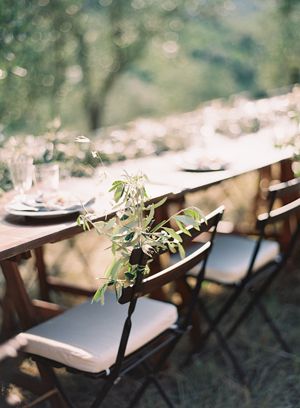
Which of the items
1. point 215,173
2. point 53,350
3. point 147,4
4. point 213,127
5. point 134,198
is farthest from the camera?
point 147,4

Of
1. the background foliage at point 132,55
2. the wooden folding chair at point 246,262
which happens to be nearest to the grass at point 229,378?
the wooden folding chair at point 246,262

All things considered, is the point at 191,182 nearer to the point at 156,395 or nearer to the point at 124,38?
the point at 156,395

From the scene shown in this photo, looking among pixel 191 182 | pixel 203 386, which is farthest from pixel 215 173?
pixel 203 386

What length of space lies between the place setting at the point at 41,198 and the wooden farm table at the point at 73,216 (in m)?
0.03

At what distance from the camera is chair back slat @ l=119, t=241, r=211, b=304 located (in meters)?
1.93

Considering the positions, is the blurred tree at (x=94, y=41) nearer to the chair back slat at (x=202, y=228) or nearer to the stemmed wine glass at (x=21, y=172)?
the stemmed wine glass at (x=21, y=172)

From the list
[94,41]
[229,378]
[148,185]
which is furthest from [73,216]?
[94,41]

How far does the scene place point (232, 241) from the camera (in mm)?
3172

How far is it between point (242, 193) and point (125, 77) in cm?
1035

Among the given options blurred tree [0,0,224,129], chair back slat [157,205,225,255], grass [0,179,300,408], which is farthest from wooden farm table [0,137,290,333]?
blurred tree [0,0,224,129]

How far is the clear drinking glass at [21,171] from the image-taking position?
2.47 metres

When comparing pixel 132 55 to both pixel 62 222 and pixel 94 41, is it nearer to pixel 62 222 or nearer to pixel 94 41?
pixel 94 41

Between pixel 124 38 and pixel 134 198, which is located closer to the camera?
pixel 134 198

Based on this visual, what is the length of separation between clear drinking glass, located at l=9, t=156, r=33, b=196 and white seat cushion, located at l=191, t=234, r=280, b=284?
862 mm
